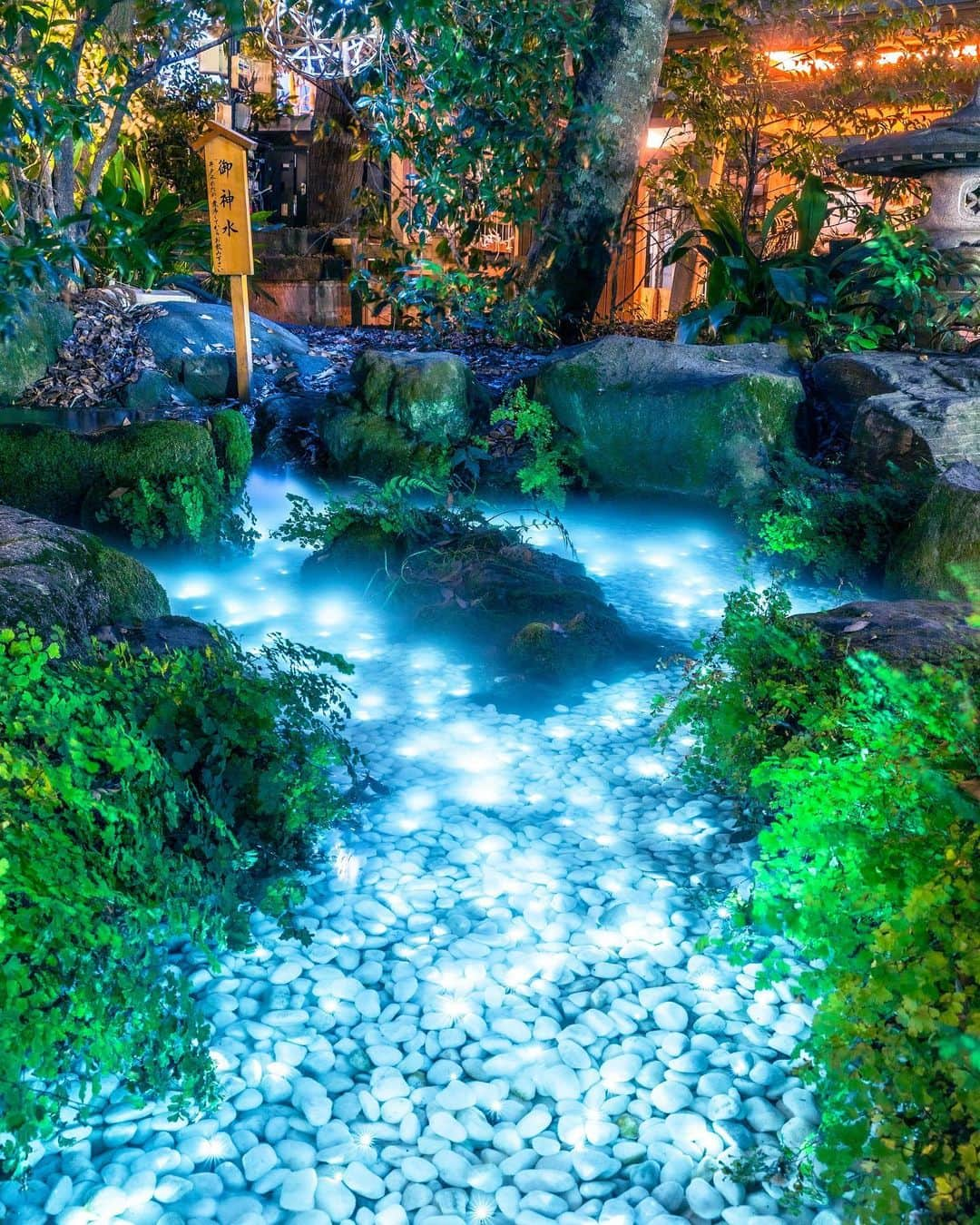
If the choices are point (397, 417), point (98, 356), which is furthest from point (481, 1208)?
point (98, 356)

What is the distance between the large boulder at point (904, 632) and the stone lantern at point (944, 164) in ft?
16.2

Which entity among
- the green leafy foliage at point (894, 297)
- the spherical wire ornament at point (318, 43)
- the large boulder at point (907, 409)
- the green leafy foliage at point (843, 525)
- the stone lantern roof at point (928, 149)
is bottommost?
the green leafy foliage at point (843, 525)

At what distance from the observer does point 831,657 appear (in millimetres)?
3545

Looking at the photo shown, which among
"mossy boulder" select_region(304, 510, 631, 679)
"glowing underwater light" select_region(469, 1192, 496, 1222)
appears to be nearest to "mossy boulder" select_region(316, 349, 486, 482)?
"mossy boulder" select_region(304, 510, 631, 679)

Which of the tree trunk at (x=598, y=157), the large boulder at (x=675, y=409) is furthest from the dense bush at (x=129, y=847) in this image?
the tree trunk at (x=598, y=157)

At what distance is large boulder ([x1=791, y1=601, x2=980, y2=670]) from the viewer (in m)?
3.45

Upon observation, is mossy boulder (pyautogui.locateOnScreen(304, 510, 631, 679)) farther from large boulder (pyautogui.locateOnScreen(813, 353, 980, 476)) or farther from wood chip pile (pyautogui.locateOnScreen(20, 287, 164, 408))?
wood chip pile (pyautogui.locateOnScreen(20, 287, 164, 408))

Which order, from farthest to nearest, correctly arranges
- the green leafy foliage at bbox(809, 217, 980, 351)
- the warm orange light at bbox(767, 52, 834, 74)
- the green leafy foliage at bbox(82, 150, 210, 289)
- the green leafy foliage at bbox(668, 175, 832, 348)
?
the warm orange light at bbox(767, 52, 834, 74)
the green leafy foliage at bbox(82, 150, 210, 289)
the green leafy foliage at bbox(668, 175, 832, 348)
the green leafy foliage at bbox(809, 217, 980, 351)

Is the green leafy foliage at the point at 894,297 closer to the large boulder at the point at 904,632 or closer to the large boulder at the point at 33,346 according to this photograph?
the large boulder at the point at 904,632

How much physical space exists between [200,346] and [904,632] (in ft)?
23.3

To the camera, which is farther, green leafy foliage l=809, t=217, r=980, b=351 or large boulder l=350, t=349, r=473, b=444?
large boulder l=350, t=349, r=473, b=444

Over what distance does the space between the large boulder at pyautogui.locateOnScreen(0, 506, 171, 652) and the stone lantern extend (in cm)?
645

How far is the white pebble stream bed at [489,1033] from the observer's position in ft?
6.76

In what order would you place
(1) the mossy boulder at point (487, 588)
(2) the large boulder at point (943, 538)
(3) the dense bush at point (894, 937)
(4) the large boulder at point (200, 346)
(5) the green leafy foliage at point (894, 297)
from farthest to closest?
(4) the large boulder at point (200, 346), (5) the green leafy foliage at point (894, 297), (2) the large boulder at point (943, 538), (1) the mossy boulder at point (487, 588), (3) the dense bush at point (894, 937)
